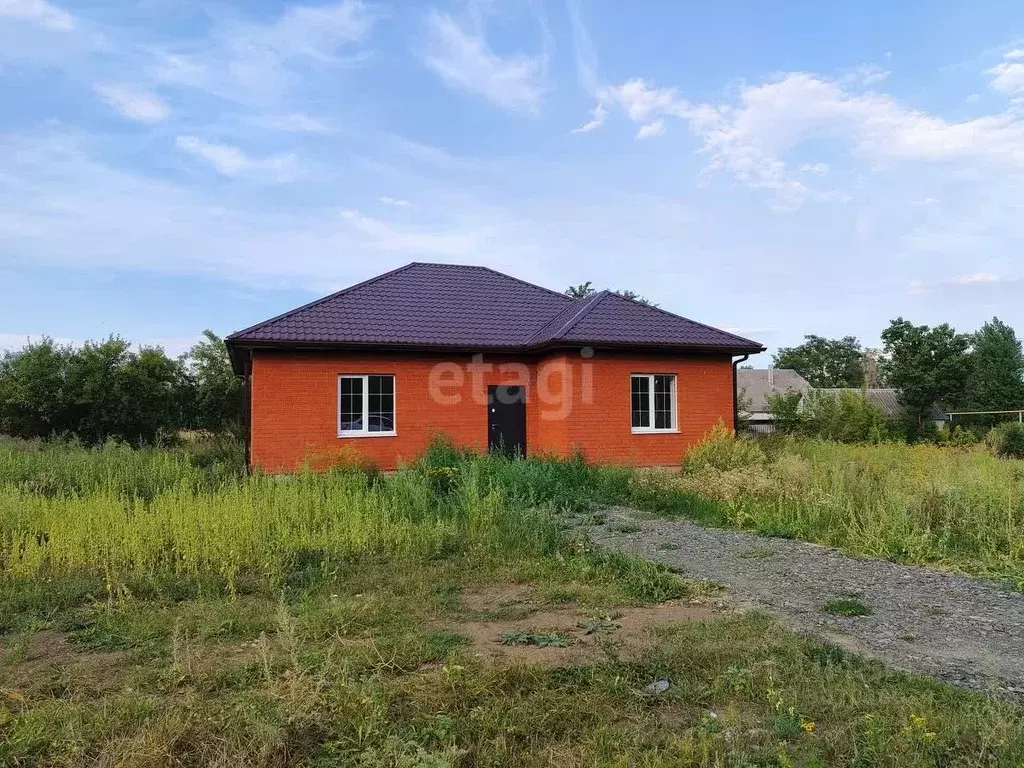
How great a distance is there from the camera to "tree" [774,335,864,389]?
6775 cm

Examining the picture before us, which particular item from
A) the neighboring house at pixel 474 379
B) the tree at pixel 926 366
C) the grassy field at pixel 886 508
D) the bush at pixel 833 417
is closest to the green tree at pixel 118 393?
the neighboring house at pixel 474 379

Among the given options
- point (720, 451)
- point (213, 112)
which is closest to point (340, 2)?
point (213, 112)

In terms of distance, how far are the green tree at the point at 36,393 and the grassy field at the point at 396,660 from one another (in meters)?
14.2

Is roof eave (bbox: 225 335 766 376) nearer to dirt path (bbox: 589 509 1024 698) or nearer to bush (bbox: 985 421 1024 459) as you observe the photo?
dirt path (bbox: 589 509 1024 698)

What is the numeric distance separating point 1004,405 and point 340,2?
48.6m

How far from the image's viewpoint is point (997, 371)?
148 ft

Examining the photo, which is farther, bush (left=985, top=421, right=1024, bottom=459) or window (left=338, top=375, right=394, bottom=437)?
bush (left=985, top=421, right=1024, bottom=459)

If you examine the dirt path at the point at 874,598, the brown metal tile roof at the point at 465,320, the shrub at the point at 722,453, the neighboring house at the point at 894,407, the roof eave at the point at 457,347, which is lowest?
the dirt path at the point at 874,598

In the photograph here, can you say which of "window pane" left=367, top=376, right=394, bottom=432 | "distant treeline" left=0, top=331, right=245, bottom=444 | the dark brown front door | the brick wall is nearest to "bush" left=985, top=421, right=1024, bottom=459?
the brick wall

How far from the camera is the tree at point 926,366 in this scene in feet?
117

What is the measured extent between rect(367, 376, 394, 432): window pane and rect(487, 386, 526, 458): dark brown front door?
2058 mm

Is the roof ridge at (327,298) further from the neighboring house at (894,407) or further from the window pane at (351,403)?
the neighboring house at (894,407)

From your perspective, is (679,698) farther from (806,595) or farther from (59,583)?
(59,583)

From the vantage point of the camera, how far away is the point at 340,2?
871cm
